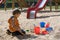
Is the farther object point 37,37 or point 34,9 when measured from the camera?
point 34,9

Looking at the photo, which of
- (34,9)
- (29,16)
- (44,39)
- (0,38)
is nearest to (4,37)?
(0,38)

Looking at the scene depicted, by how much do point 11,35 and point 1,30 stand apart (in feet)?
1.89

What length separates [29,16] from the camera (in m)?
8.24

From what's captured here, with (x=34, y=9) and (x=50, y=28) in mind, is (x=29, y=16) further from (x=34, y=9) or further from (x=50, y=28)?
(x=50, y=28)

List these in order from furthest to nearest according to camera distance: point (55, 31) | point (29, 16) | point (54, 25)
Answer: point (29, 16)
point (54, 25)
point (55, 31)

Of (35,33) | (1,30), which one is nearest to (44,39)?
(35,33)

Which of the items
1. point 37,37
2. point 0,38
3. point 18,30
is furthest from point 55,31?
point 0,38

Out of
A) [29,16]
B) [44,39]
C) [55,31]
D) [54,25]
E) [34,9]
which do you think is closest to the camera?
[44,39]

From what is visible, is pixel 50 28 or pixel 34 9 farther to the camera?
pixel 34 9

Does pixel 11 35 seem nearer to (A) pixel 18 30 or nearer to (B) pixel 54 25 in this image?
(A) pixel 18 30

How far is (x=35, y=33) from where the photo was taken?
5699 mm

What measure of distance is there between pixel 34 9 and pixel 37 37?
376 cm

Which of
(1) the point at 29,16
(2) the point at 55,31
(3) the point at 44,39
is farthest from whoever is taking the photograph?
(1) the point at 29,16

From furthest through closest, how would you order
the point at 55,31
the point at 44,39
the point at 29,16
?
the point at 29,16, the point at 55,31, the point at 44,39
